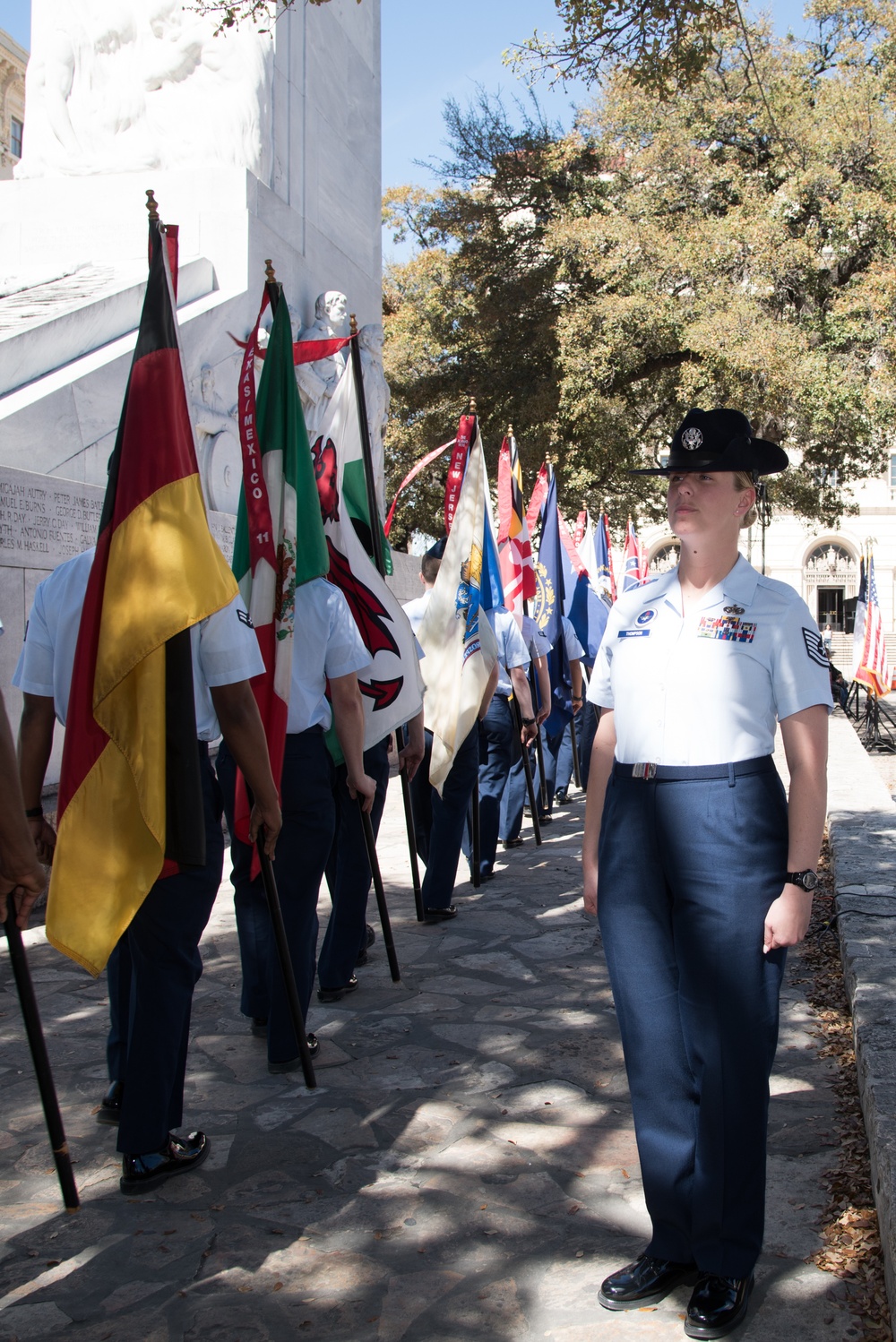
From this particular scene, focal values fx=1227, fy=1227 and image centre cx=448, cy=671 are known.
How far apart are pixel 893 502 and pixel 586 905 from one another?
5272 centimetres

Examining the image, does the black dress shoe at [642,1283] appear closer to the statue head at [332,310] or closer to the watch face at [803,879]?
the watch face at [803,879]

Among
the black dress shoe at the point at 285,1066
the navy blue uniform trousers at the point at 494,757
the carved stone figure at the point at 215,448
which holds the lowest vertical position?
the black dress shoe at the point at 285,1066

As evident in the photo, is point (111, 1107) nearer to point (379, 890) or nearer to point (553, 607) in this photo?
point (379, 890)

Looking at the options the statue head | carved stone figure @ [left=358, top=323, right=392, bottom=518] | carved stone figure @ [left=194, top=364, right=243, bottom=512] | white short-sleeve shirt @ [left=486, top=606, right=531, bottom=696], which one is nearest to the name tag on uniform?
white short-sleeve shirt @ [left=486, top=606, right=531, bottom=696]

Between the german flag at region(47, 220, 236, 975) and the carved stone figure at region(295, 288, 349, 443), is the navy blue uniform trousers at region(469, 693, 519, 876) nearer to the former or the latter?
Answer: the german flag at region(47, 220, 236, 975)

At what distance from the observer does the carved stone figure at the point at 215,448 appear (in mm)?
10680

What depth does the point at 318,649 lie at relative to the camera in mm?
4539

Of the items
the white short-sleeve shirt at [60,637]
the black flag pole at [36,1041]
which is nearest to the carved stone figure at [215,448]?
the white short-sleeve shirt at [60,637]

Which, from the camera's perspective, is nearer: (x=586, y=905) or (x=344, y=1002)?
(x=586, y=905)

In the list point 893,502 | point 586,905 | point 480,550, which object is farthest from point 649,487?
point 893,502

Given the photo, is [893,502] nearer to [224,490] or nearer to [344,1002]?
[224,490]

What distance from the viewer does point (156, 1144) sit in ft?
11.6

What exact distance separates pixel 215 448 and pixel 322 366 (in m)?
3.12

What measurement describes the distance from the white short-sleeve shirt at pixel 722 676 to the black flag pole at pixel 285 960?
1.48 meters
